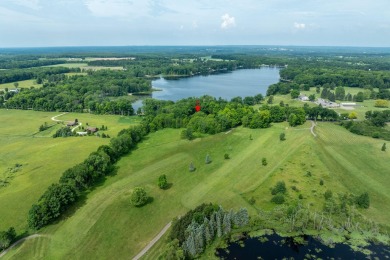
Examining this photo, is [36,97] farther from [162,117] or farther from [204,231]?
[204,231]

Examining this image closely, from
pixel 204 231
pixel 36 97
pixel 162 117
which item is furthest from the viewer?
pixel 36 97

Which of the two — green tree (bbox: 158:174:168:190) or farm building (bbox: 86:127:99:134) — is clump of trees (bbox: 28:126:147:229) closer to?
green tree (bbox: 158:174:168:190)

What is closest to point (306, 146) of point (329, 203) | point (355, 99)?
point (329, 203)

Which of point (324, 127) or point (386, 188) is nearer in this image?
point (386, 188)

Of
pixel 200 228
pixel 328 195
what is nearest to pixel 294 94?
pixel 328 195

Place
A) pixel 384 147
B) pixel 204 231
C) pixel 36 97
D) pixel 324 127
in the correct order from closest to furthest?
pixel 204 231
pixel 384 147
pixel 324 127
pixel 36 97

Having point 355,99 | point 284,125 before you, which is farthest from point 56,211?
point 355,99

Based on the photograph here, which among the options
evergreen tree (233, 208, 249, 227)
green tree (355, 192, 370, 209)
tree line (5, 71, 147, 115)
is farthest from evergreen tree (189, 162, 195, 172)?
tree line (5, 71, 147, 115)

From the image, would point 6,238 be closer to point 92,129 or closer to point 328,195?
point 328,195
